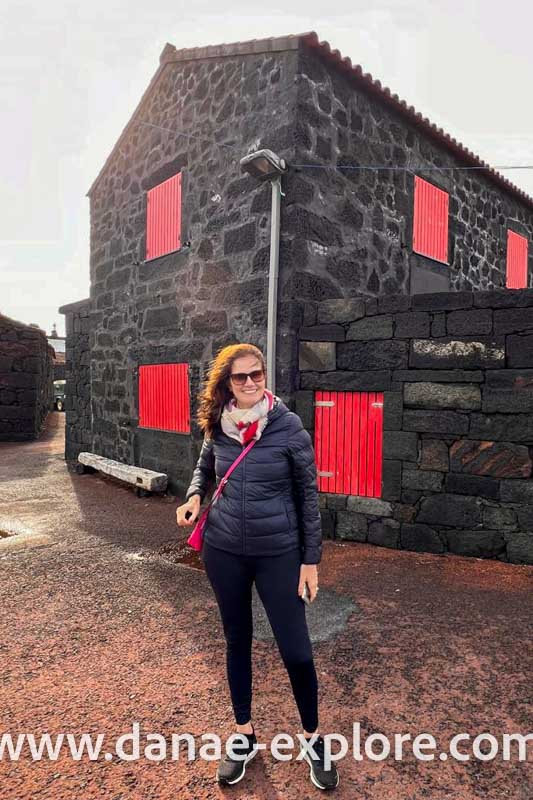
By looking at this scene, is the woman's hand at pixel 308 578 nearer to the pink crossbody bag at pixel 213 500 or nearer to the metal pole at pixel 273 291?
the pink crossbody bag at pixel 213 500

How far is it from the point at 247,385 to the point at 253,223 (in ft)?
15.2

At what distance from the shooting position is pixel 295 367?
6148 mm

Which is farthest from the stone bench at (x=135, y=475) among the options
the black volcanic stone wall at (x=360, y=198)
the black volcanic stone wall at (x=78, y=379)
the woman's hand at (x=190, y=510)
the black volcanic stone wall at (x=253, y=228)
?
the woman's hand at (x=190, y=510)

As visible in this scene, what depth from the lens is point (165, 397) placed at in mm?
8156

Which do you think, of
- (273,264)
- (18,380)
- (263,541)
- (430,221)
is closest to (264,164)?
(273,264)

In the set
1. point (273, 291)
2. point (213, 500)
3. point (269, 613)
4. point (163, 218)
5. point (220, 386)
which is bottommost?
point (269, 613)

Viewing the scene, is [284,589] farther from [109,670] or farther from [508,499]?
[508,499]

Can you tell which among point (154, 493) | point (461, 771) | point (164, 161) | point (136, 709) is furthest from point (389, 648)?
point (164, 161)

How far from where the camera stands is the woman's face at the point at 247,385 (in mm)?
2346

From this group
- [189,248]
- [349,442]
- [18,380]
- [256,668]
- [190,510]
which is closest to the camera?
[190,510]

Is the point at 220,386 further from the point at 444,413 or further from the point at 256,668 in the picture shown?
the point at 444,413

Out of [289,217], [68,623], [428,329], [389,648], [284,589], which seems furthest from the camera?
[289,217]

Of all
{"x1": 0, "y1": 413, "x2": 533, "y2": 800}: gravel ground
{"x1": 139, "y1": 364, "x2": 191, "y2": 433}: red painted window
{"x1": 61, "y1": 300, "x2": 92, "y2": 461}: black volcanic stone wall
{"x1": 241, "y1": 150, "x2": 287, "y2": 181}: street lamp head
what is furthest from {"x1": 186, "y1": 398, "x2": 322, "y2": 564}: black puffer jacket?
{"x1": 61, "y1": 300, "x2": 92, "y2": 461}: black volcanic stone wall

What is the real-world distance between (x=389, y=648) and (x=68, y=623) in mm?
2258
